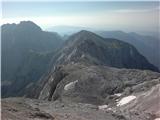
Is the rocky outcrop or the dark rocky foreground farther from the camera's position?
the rocky outcrop

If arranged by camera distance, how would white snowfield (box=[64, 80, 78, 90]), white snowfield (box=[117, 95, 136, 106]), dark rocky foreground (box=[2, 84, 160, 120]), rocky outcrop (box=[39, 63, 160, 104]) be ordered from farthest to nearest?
1. white snowfield (box=[64, 80, 78, 90])
2. rocky outcrop (box=[39, 63, 160, 104])
3. white snowfield (box=[117, 95, 136, 106])
4. dark rocky foreground (box=[2, 84, 160, 120])

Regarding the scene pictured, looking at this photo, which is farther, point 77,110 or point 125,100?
point 125,100

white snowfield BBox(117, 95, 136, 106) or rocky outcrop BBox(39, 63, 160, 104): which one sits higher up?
white snowfield BBox(117, 95, 136, 106)

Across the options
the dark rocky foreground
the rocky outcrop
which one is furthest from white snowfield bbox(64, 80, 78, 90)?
the dark rocky foreground

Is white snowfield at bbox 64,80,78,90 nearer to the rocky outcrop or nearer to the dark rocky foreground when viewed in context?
the rocky outcrop

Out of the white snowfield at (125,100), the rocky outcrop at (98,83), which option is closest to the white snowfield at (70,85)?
the rocky outcrop at (98,83)

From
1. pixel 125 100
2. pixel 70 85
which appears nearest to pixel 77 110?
pixel 125 100

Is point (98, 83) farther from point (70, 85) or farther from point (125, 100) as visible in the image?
point (125, 100)

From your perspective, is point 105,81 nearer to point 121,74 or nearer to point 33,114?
point 121,74

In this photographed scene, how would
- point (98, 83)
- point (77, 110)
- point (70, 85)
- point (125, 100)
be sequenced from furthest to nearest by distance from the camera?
point (70, 85), point (98, 83), point (125, 100), point (77, 110)
